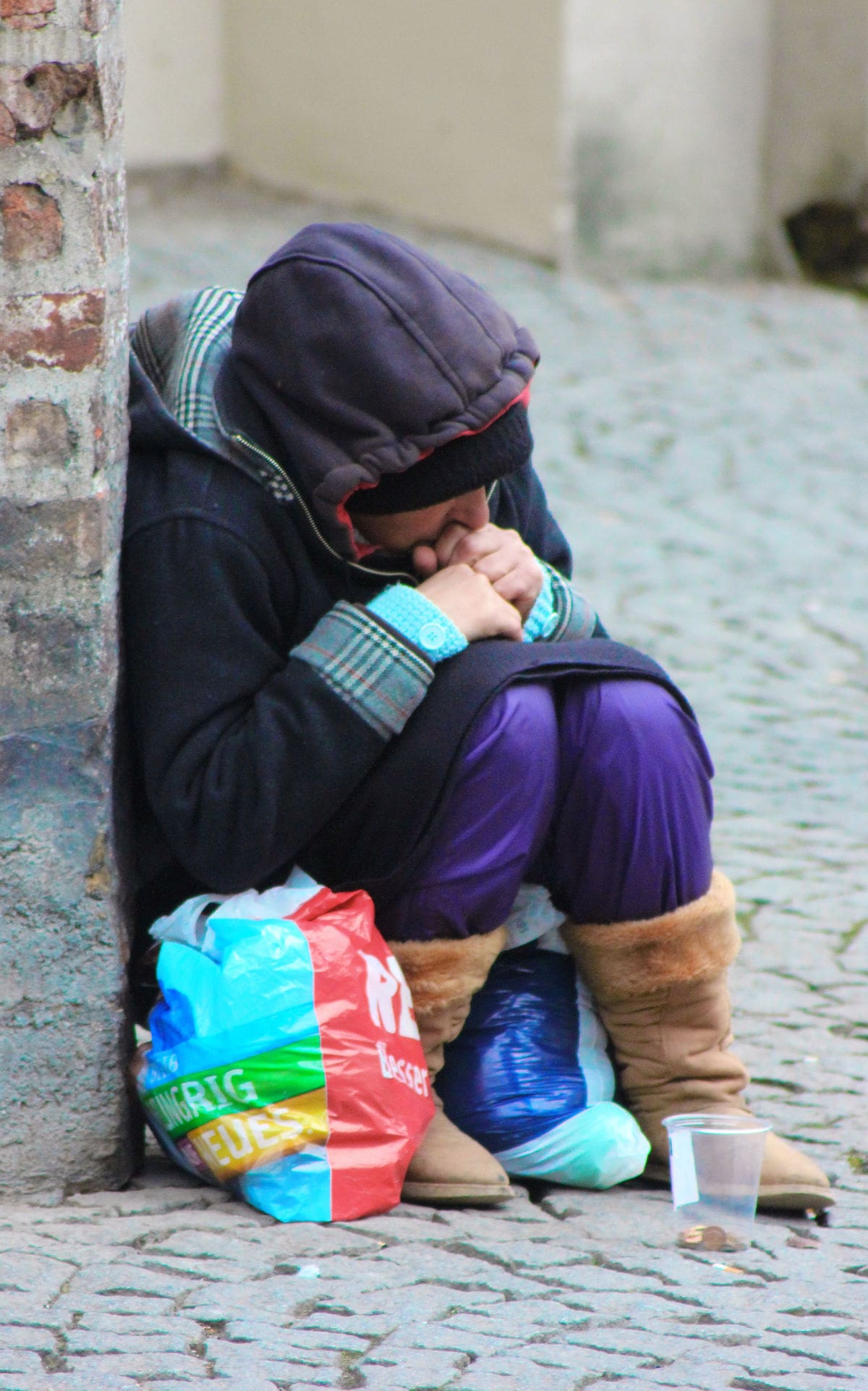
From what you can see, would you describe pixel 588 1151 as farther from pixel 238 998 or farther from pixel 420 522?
pixel 420 522

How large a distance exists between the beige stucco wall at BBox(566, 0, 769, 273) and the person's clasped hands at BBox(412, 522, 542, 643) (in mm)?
7081

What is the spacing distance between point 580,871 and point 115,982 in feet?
2.23

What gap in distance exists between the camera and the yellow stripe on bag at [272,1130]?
93.6 inches

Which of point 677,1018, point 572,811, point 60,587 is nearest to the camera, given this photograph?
point 60,587

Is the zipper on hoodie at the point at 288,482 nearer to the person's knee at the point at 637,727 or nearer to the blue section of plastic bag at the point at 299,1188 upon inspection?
the person's knee at the point at 637,727

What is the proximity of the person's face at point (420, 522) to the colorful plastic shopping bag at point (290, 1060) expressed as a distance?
0.53 metres

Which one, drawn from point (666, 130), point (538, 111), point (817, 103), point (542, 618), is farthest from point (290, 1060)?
point (817, 103)

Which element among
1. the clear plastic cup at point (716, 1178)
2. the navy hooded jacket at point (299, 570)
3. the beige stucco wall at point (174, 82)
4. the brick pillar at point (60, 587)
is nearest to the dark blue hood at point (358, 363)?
the navy hooded jacket at point (299, 570)

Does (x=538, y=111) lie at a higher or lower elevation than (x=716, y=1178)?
higher

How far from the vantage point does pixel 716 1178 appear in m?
2.53

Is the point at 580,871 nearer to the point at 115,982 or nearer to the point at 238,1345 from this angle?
the point at 115,982

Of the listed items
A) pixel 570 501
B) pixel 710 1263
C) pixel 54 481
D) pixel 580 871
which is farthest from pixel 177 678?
pixel 570 501

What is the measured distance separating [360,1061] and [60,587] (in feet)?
2.43

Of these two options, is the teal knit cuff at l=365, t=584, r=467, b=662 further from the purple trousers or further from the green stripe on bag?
the green stripe on bag
